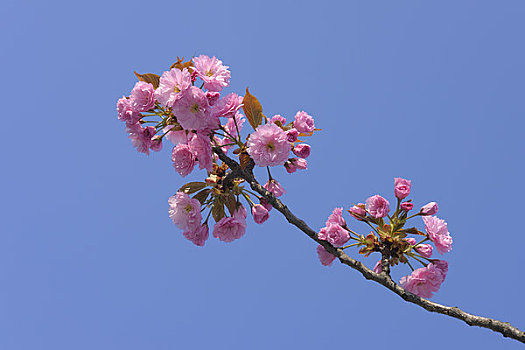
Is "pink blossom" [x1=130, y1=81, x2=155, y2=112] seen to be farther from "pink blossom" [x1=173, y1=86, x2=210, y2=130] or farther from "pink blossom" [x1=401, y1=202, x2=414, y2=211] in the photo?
"pink blossom" [x1=401, y1=202, x2=414, y2=211]

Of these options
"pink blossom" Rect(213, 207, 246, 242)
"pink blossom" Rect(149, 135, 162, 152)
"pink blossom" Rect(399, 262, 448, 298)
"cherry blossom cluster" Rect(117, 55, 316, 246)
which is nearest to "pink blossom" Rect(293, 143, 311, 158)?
"cherry blossom cluster" Rect(117, 55, 316, 246)

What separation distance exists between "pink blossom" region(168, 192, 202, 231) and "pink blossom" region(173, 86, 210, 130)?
50 centimetres

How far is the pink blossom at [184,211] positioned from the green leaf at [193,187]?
153 mm

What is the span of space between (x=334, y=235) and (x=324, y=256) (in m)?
0.22

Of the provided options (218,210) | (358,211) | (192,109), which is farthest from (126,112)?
(358,211)

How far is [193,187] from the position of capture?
2832mm

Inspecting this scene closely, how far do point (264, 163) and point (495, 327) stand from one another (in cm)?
158

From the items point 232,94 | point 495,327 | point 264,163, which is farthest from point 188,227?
point 495,327

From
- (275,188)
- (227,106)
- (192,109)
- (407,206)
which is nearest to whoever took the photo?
(192,109)

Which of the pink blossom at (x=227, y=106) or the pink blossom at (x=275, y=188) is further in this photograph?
the pink blossom at (x=275, y=188)

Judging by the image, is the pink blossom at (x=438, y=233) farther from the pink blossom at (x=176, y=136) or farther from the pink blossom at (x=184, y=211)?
the pink blossom at (x=176, y=136)

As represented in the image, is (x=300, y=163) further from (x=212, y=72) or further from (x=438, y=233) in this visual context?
(x=438, y=233)

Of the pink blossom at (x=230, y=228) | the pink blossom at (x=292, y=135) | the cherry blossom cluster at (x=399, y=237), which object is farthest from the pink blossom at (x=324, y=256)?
the pink blossom at (x=292, y=135)

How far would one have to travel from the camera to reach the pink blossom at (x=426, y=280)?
263 centimetres
